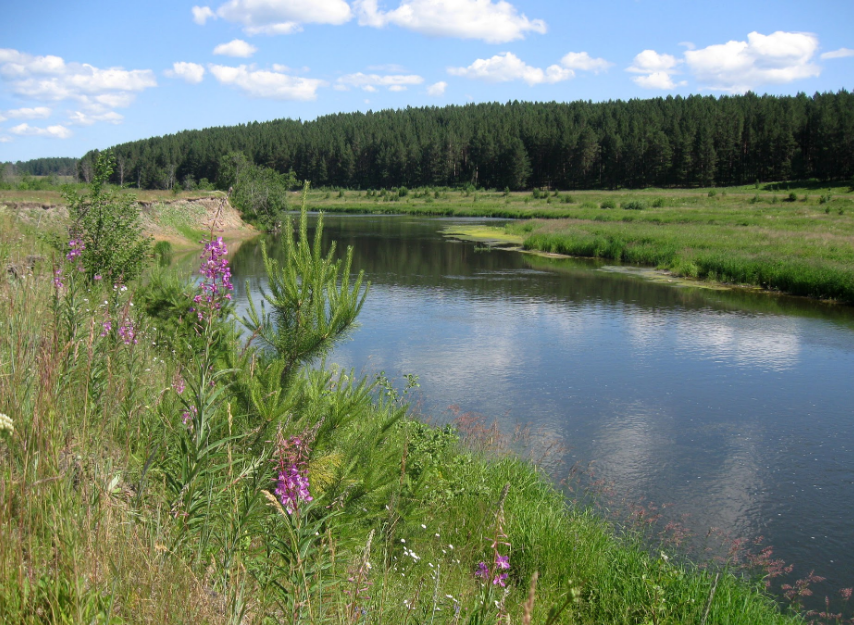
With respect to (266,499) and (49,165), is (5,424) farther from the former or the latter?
(49,165)

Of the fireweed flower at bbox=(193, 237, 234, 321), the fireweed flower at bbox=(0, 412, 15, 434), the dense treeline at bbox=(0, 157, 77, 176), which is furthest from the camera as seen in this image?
the dense treeline at bbox=(0, 157, 77, 176)

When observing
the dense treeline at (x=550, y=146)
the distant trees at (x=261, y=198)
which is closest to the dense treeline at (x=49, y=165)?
the dense treeline at (x=550, y=146)

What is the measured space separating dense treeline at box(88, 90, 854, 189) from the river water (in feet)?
184

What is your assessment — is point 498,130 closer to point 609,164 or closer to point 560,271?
point 609,164

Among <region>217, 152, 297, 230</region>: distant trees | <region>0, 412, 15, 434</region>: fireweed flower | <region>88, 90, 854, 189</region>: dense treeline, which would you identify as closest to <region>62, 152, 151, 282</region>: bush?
<region>0, 412, 15, 434</region>: fireweed flower

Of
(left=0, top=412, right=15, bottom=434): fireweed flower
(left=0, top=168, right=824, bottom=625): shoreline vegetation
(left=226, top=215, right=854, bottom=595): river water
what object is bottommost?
Answer: (left=226, top=215, right=854, bottom=595): river water

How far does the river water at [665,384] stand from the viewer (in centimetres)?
816

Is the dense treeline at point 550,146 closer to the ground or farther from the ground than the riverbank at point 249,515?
farther from the ground

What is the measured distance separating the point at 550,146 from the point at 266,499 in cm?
10354

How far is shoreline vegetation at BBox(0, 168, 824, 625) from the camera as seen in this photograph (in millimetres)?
2088

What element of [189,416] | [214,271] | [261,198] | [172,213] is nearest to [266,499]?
[189,416]

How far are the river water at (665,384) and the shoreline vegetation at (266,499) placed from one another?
0.77 metres

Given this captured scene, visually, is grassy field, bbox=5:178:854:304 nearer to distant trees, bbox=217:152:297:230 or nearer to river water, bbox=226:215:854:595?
river water, bbox=226:215:854:595

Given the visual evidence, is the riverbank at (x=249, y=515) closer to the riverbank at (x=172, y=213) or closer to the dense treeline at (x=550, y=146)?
the riverbank at (x=172, y=213)
